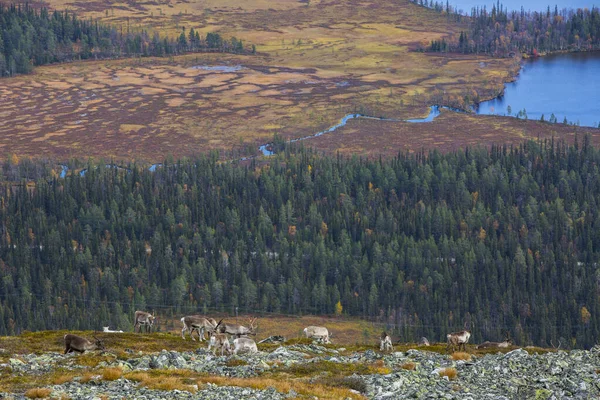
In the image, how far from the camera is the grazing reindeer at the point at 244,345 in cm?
5916

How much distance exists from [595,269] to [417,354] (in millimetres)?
120653

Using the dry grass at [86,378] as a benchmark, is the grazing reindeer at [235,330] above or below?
below

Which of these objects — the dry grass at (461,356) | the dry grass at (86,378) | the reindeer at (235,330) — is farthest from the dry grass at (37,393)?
the dry grass at (461,356)

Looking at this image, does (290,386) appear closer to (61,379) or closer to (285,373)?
(285,373)

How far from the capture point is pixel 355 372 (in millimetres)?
53750

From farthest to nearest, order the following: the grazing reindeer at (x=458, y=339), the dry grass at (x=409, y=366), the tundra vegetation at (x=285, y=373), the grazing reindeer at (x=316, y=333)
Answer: the grazing reindeer at (x=316, y=333) < the grazing reindeer at (x=458, y=339) < the dry grass at (x=409, y=366) < the tundra vegetation at (x=285, y=373)

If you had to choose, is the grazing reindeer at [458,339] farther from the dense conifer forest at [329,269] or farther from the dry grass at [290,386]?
the dense conifer forest at [329,269]

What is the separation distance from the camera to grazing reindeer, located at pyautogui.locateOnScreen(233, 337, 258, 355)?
59.2 metres

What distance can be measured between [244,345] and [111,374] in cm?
1272

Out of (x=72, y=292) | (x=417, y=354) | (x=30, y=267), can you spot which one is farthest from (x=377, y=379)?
(x=30, y=267)

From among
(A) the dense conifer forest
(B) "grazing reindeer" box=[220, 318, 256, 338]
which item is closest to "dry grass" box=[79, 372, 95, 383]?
(B) "grazing reindeer" box=[220, 318, 256, 338]

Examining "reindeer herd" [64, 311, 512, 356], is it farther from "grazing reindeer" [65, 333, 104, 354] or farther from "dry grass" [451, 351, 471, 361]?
"dry grass" [451, 351, 471, 361]

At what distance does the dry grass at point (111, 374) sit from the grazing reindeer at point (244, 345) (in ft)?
37.2

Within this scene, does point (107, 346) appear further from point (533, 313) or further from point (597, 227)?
point (597, 227)
